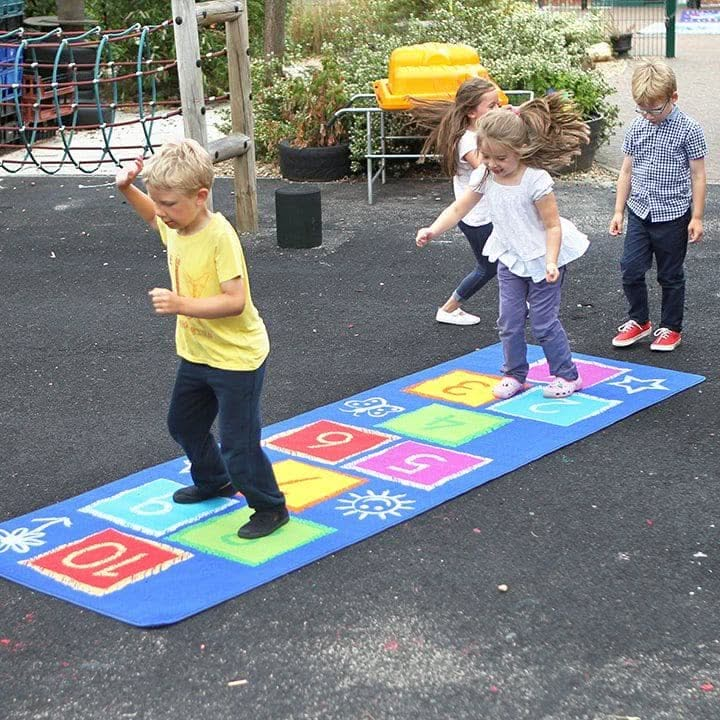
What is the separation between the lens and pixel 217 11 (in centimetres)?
905

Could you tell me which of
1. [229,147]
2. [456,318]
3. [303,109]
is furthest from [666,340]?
[303,109]

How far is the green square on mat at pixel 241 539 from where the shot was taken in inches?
171

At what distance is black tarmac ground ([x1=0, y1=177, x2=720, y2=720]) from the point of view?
349cm

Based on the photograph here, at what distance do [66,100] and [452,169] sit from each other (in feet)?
27.1

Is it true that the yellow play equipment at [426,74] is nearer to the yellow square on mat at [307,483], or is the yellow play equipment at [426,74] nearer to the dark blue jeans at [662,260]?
the dark blue jeans at [662,260]

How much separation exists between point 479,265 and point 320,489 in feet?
8.02

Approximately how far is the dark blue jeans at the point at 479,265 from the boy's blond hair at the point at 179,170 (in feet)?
9.51

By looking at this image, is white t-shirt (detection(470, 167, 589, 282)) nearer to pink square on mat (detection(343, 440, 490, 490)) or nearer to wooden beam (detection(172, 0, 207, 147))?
pink square on mat (detection(343, 440, 490, 490))

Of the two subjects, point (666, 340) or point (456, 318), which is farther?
point (456, 318)

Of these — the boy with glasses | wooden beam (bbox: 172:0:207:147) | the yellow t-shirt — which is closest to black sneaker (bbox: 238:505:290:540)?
the yellow t-shirt

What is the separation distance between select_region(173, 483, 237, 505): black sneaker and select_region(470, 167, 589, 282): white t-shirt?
72.4 inches

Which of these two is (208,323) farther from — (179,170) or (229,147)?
(229,147)

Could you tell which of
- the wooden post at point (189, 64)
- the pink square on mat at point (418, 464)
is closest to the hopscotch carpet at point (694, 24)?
the wooden post at point (189, 64)

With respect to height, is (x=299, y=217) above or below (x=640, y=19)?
below
